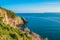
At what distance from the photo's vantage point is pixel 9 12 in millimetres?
66312

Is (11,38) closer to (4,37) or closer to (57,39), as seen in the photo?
(4,37)

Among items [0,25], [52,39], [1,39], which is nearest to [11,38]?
[1,39]

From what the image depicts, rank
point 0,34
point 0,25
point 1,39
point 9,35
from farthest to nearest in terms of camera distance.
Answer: point 0,25, point 9,35, point 0,34, point 1,39

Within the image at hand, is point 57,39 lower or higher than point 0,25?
lower

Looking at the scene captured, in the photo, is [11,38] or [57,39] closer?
[11,38]

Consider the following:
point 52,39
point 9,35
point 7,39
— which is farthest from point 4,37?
point 52,39

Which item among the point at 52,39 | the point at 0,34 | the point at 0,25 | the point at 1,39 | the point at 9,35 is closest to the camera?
the point at 1,39

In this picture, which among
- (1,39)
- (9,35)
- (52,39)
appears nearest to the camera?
(1,39)

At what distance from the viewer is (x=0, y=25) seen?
30531mm

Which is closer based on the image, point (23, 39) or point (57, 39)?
point (23, 39)

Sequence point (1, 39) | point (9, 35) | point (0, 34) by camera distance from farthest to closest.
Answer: point (9, 35) → point (0, 34) → point (1, 39)

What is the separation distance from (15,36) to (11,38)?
3.74ft

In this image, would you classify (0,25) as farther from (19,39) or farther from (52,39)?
(52,39)

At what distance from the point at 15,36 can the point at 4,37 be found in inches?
109
